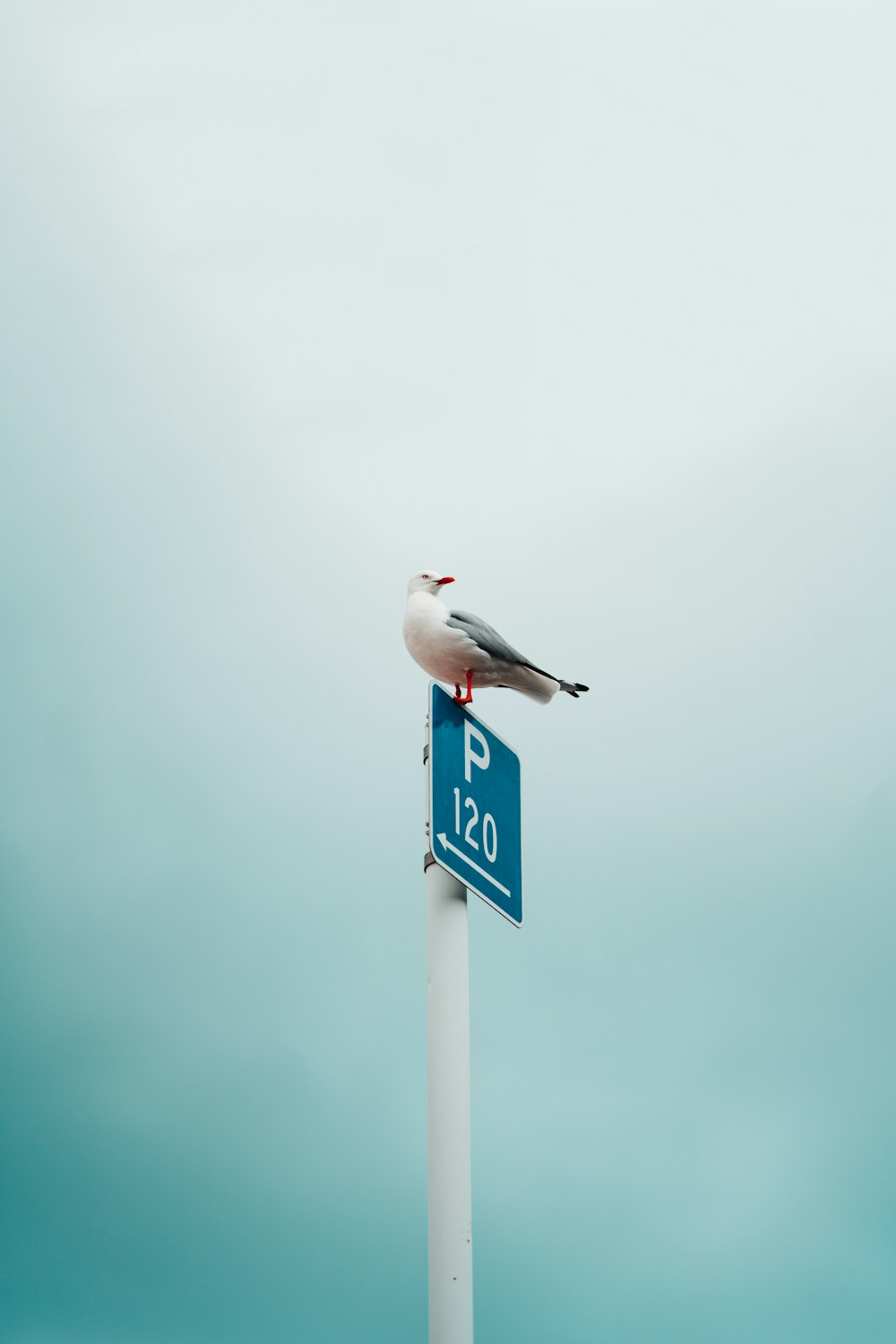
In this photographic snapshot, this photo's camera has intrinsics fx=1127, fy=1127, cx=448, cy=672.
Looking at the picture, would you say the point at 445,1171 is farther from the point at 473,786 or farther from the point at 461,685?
the point at 461,685

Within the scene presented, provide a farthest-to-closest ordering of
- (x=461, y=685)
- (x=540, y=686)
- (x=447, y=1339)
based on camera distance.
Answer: (x=540, y=686)
(x=461, y=685)
(x=447, y=1339)

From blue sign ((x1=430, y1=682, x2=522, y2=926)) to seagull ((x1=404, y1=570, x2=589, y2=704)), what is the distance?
2.25 ft

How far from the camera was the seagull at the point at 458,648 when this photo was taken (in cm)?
459

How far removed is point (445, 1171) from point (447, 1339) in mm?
411

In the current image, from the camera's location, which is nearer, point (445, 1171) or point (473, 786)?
point (445, 1171)

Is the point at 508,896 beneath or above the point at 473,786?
beneath

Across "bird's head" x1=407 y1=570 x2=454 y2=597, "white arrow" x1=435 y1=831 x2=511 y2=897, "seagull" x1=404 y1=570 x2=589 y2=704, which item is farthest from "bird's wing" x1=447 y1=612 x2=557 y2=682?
"white arrow" x1=435 y1=831 x2=511 y2=897

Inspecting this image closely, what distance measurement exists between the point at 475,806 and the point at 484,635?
1.11 m

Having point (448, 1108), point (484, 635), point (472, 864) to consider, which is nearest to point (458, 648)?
point (484, 635)

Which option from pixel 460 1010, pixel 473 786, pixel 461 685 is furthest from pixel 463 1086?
pixel 461 685

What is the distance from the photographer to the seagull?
4590mm

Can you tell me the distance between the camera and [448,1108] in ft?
10.7

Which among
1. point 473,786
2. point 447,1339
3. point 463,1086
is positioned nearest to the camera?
point 447,1339

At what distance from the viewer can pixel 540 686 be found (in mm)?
5062
